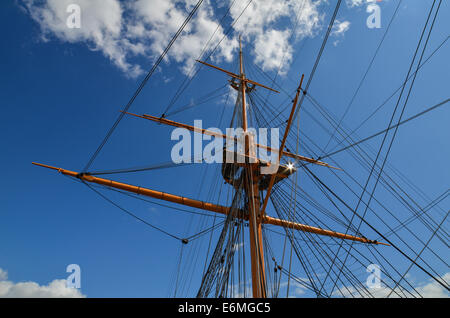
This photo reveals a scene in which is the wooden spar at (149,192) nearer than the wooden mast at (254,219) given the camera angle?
No

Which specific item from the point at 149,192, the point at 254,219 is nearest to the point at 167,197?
the point at 149,192

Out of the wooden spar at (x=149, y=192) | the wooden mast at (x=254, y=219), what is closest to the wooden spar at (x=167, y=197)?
the wooden spar at (x=149, y=192)

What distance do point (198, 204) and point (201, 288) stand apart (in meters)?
3.71

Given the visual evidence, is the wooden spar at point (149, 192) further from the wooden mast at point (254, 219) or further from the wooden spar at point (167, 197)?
the wooden mast at point (254, 219)

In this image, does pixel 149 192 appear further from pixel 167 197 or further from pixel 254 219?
pixel 254 219

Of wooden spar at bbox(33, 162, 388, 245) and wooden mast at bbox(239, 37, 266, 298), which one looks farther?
wooden spar at bbox(33, 162, 388, 245)

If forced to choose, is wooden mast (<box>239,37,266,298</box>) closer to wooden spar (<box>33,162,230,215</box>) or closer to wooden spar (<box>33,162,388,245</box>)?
wooden spar (<box>33,162,388,245</box>)

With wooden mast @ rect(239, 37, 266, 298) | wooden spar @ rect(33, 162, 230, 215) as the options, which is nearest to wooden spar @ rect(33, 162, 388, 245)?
Result: wooden spar @ rect(33, 162, 230, 215)
